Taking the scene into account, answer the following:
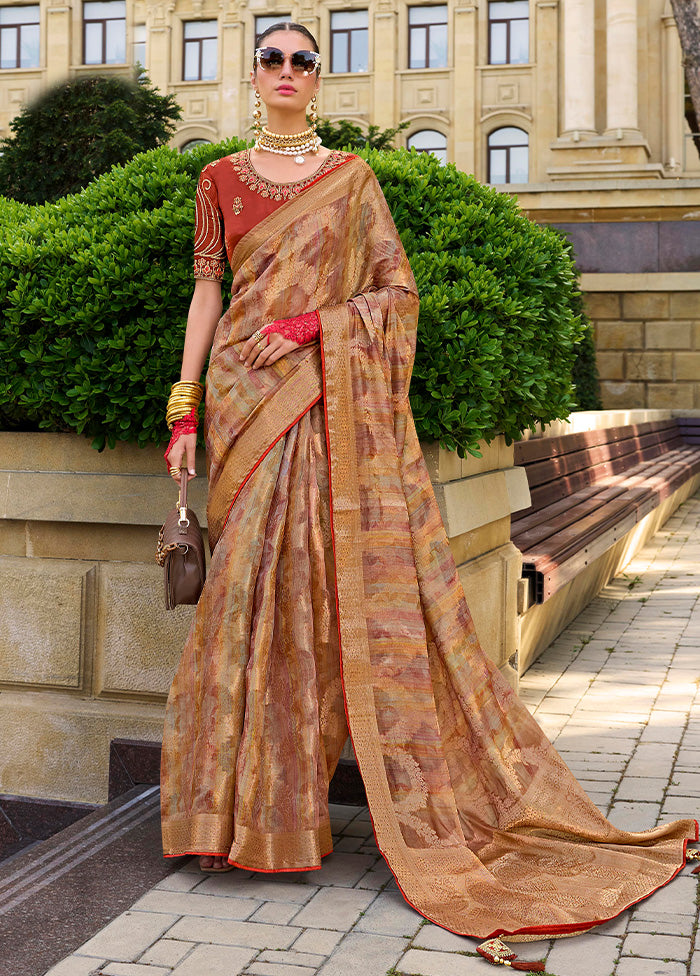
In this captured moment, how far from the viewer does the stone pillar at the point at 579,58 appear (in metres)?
33.4

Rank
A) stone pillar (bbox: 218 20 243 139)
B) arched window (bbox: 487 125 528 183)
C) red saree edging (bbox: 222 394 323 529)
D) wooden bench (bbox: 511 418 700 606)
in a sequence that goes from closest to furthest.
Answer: red saree edging (bbox: 222 394 323 529) < wooden bench (bbox: 511 418 700 606) < arched window (bbox: 487 125 528 183) < stone pillar (bbox: 218 20 243 139)

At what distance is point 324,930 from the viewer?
2.95 meters

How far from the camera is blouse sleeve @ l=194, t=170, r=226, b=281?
347 centimetres

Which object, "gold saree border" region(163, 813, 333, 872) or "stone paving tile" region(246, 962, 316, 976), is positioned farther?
"gold saree border" region(163, 813, 333, 872)

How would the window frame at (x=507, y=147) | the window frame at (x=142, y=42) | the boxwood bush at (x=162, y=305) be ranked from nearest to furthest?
the boxwood bush at (x=162, y=305)
the window frame at (x=507, y=147)
the window frame at (x=142, y=42)

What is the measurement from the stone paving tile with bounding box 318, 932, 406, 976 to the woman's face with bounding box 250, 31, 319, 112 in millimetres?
2310

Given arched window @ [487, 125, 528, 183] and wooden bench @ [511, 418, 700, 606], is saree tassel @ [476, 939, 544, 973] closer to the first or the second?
wooden bench @ [511, 418, 700, 606]

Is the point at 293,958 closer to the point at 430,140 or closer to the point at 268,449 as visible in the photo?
the point at 268,449

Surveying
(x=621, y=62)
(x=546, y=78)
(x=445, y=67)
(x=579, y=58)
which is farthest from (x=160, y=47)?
(x=621, y=62)

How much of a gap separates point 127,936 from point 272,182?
83.2 inches

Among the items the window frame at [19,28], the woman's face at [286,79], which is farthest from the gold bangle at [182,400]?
the window frame at [19,28]

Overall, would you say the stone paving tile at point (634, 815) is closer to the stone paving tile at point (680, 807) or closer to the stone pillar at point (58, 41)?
the stone paving tile at point (680, 807)

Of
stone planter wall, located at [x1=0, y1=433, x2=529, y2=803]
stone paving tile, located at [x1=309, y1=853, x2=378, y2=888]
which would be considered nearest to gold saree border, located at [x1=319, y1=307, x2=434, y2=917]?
stone paving tile, located at [x1=309, y1=853, x2=378, y2=888]

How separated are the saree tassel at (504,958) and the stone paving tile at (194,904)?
0.64 metres
